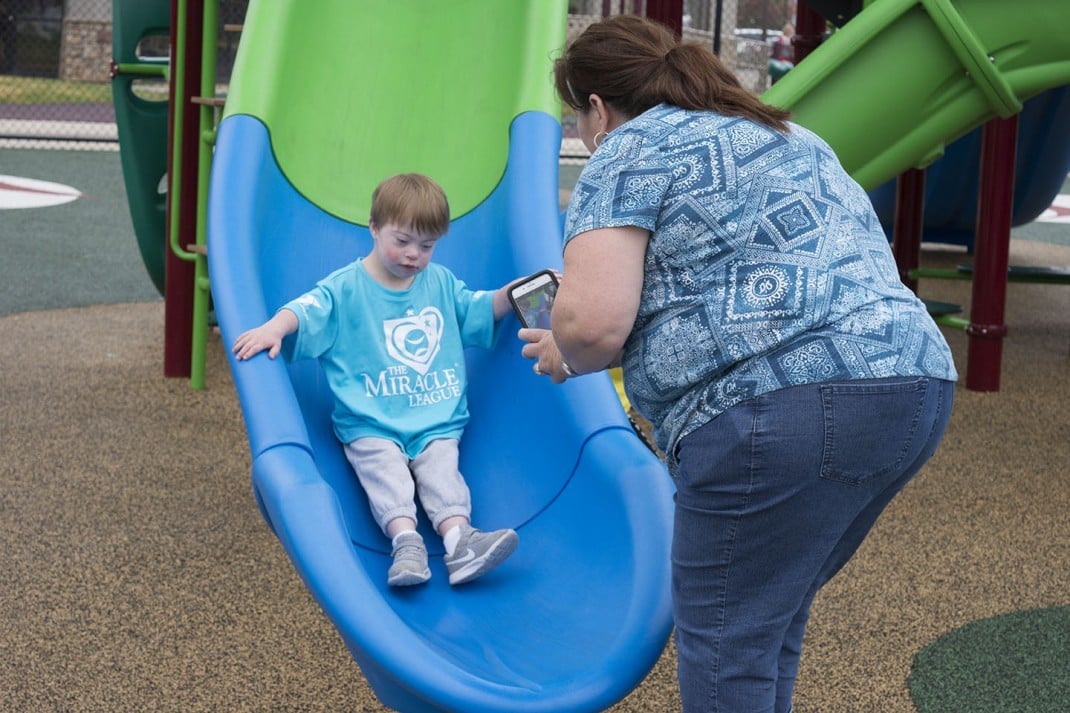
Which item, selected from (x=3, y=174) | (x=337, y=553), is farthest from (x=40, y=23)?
(x=337, y=553)

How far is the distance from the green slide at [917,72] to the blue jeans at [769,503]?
230cm

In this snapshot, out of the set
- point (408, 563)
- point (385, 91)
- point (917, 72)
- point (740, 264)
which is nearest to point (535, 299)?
point (408, 563)

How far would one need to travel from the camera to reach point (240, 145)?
3.47 metres

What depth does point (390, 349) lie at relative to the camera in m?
3.05

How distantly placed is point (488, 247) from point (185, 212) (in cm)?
203

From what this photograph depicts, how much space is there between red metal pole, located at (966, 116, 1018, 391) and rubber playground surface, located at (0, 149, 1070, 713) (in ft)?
0.41

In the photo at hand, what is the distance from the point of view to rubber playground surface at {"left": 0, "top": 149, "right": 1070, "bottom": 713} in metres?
2.81

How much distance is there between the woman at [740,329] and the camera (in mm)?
1749

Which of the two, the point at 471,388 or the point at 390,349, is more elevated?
the point at 390,349

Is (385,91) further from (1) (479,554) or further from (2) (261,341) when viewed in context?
(1) (479,554)

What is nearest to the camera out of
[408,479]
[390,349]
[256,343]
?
[256,343]

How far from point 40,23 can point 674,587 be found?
1974 cm

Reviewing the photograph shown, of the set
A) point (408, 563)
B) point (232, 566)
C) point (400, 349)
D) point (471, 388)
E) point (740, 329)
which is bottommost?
point (232, 566)

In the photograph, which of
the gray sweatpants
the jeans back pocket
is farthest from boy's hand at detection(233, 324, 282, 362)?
the jeans back pocket
